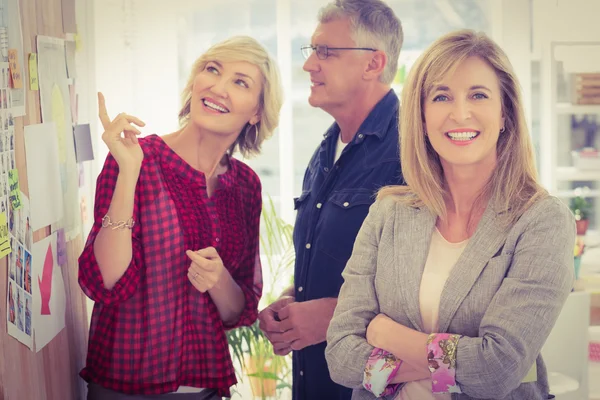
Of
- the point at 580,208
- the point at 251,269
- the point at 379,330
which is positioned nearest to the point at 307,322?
the point at 251,269

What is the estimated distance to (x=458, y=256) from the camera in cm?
178

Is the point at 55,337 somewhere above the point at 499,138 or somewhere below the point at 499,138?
below

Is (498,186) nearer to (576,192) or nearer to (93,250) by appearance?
(93,250)

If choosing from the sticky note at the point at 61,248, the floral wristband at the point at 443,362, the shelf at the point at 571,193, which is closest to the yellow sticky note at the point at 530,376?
the floral wristband at the point at 443,362

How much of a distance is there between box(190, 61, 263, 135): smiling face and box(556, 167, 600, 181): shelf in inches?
117

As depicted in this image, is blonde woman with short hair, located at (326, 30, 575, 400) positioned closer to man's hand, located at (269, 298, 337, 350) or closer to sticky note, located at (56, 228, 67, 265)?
man's hand, located at (269, 298, 337, 350)

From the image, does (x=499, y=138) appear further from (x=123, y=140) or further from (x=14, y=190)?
(x=14, y=190)

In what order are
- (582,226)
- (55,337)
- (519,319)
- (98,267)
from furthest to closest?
(582,226) → (55,337) → (98,267) → (519,319)

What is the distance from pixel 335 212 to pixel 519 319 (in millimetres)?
840

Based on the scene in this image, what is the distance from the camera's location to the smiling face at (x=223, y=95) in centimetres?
221

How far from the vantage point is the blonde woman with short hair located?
5.36 ft

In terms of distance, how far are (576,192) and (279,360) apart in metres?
2.20

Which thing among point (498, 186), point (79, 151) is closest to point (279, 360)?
point (79, 151)

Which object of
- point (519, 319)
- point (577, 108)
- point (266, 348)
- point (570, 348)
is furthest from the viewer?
point (577, 108)
